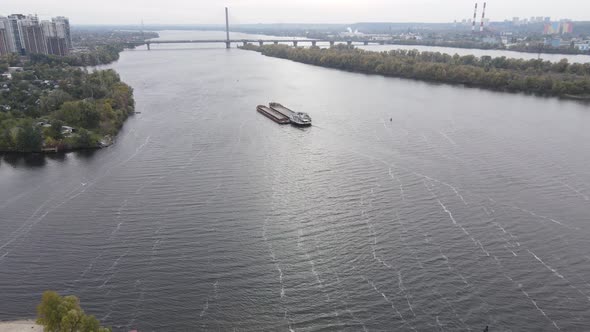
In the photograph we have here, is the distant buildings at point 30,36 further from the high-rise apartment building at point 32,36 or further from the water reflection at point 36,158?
the water reflection at point 36,158

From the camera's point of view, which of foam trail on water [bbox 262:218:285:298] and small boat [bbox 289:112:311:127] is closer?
foam trail on water [bbox 262:218:285:298]

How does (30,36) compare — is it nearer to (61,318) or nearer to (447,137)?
(447,137)

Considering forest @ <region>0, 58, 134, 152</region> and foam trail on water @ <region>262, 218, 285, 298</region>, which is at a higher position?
forest @ <region>0, 58, 134, 152</region>

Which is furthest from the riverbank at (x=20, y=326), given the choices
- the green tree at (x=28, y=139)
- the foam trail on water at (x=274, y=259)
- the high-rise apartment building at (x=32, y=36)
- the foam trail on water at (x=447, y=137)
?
the high-rise apartment building at (x=32, y=36)

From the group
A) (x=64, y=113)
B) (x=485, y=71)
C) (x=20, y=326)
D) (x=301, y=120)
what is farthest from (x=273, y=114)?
(x=485, y=71)

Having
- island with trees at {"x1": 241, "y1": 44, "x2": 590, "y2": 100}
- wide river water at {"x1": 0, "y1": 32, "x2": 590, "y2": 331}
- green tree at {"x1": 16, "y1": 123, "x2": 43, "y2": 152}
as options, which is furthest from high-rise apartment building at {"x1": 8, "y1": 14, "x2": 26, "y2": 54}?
green tree at {"x1": 16, "y1": 123, "x2": 43, "y2": 152}

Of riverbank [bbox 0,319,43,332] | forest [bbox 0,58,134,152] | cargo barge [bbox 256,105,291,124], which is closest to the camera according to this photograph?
riverbank [bbox 0,319,43,332]

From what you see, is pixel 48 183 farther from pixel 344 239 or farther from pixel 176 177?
pixel 344 239

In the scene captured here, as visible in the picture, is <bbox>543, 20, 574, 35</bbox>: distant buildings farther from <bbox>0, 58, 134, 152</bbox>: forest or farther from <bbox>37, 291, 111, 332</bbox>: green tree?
<bbox>37, 291, 111, 332</bbox>: green tree
